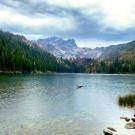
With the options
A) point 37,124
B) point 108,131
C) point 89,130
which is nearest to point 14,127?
point 37,124

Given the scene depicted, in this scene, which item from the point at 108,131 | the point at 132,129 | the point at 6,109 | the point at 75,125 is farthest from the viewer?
the point at 6,109

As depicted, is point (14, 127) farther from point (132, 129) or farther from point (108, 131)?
point (132, 129)

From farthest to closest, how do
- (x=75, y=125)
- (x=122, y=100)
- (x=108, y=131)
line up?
(x=122, y=100), (x=75, y=125), (x=108, y=131)

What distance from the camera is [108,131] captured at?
39.4 meters

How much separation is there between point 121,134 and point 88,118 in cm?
1321

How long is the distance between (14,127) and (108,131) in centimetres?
1405

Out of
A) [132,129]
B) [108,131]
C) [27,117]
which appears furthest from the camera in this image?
[27,117]

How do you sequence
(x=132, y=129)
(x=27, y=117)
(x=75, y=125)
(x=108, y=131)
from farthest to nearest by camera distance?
(x=27, y=117) < (x=75, y=125) < (x=132, y=129) < (x=108, y=131)

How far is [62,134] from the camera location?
131 feet

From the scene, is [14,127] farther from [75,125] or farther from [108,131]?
[108,131]

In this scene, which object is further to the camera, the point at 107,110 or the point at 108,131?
the point at 107,110

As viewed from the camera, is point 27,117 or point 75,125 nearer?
point 75,125

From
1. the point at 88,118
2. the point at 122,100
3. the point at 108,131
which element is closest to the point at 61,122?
the point at 88,118

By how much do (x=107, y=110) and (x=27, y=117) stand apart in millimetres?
18802
